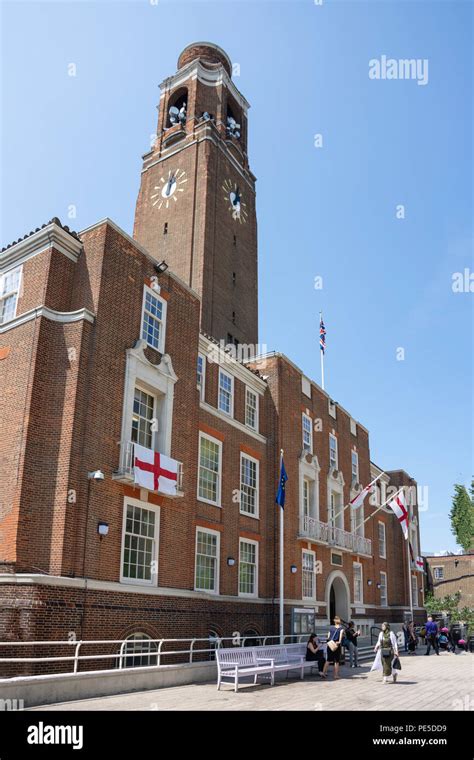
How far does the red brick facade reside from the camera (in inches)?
578

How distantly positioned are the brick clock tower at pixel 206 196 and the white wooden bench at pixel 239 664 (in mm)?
20318

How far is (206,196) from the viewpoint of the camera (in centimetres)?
3644

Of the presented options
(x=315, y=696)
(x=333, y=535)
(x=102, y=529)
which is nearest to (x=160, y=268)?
(x=102, y=529)

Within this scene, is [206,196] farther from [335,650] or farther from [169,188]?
[335,650]

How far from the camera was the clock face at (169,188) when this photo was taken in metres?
38.3

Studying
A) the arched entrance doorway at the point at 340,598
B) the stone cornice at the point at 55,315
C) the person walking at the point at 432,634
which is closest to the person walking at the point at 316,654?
the stone cornice at the point at 55,315

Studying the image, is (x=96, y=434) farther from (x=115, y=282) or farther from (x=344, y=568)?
(x=344, y=568)

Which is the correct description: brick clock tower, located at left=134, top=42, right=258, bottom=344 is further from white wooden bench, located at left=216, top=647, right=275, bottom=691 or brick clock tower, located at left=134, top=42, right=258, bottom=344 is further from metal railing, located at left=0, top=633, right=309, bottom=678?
white wooden bench, located at left=216, top=647, right=275, bottom=691

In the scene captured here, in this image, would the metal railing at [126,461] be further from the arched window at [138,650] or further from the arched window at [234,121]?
the arched window at [234,121]

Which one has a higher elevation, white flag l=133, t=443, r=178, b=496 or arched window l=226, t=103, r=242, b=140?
arched window l=226, t=103, r=242, b=140

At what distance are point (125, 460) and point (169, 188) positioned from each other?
2633cm

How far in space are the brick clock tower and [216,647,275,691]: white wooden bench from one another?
20.3 metres

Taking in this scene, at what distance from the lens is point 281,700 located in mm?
13086

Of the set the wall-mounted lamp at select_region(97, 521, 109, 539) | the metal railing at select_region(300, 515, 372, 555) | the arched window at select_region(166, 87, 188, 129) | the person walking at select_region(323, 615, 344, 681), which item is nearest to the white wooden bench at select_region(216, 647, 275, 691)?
the person walking at select_region(323, 615, 344, 681)
